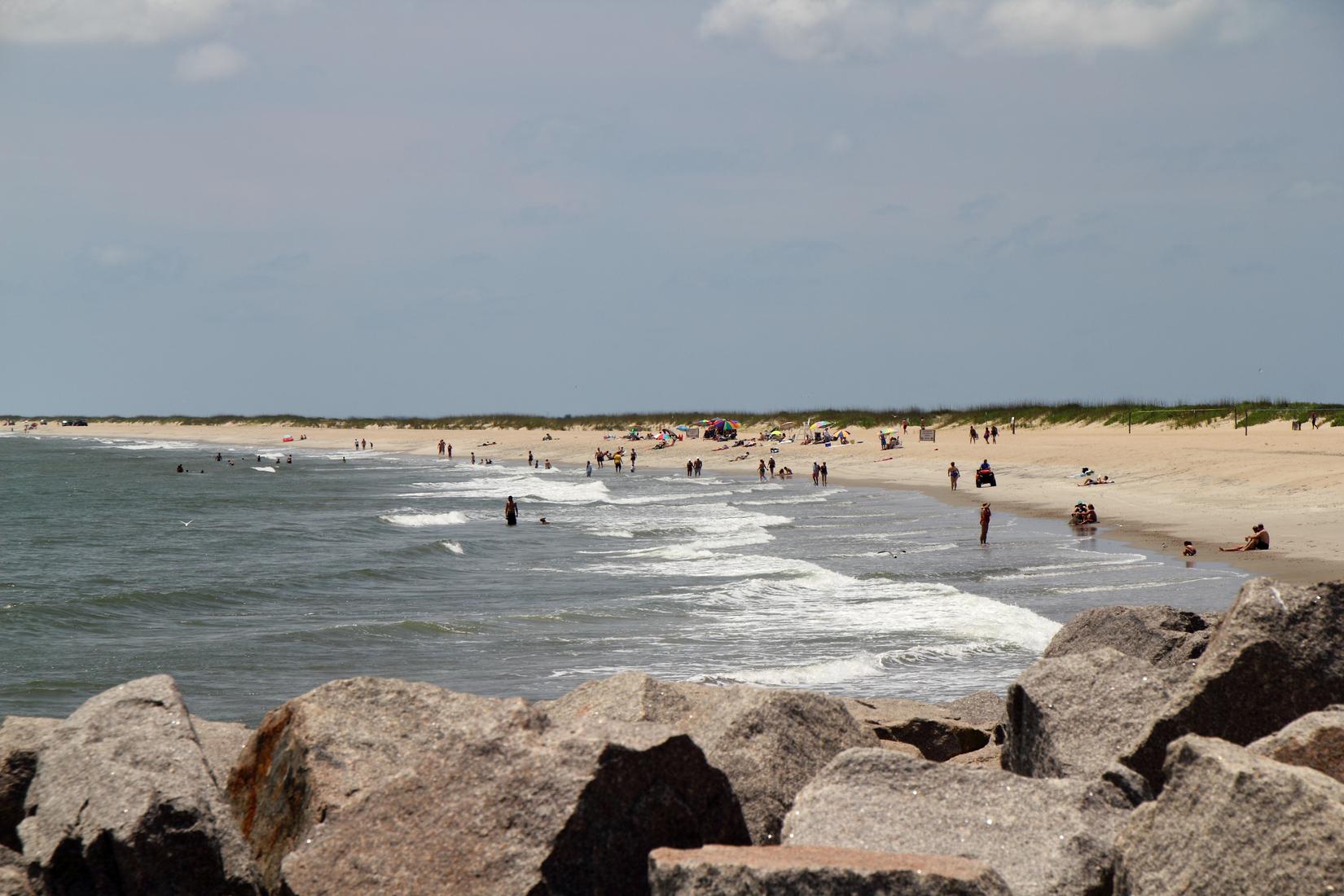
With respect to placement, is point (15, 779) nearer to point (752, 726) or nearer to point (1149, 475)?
point (752, 726)

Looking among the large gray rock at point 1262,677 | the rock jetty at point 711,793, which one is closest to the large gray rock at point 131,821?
the rock jetty at point 711,793

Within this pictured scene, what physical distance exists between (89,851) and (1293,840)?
198 inches

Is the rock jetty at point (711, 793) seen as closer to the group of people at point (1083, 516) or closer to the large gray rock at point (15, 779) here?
the large gray rock at point (15, 779)

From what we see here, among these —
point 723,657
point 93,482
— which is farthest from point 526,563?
point 93,482

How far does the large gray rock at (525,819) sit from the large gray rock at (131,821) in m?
0.48

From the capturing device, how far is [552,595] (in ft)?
87.7

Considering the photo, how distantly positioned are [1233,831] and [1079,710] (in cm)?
216

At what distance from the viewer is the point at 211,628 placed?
2402 cm

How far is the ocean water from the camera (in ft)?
59.7

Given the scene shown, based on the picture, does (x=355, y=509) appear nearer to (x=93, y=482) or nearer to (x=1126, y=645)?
(x=93, y=482)

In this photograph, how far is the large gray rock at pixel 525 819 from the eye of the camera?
5223 millimetres

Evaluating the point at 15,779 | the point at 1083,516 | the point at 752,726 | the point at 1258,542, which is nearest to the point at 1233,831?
the point at 752,726

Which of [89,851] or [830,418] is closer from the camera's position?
[89,851]

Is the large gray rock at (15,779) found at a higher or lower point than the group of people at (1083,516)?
higher
